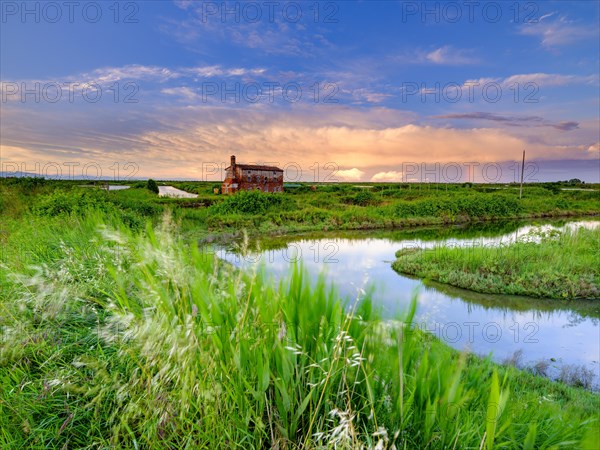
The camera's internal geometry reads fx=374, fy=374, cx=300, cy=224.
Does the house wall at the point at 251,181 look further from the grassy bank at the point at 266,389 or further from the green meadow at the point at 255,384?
the grassy bank at the point at 266,389

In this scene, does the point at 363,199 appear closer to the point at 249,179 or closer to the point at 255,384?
the point at 249,179

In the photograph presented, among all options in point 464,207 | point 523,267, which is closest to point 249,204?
point 523,267

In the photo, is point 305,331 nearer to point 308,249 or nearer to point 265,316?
point 265,316

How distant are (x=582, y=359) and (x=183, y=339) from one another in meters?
6.95

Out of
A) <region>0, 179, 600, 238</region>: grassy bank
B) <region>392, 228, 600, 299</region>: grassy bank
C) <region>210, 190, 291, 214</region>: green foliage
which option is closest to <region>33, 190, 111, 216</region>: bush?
<region>0, 179, 600, 238</region>: grassy bank

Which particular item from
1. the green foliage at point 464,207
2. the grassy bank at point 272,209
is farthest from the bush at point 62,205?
the green foliage at point 464,207

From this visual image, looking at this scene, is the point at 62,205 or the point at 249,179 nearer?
the point at 62,205

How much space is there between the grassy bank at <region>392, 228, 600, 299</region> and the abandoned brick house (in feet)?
47.9

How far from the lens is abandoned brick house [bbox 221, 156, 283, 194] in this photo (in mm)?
26109

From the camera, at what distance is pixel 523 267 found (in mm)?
Result: 11156

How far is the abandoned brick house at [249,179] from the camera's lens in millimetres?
26109

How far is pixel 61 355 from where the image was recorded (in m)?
2.62

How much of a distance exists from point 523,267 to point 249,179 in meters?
19.6

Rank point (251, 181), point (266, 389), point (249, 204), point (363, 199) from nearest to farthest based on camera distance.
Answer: point (266, 389)
point (249, 204)
point (251, 181)
point (363, 199)
